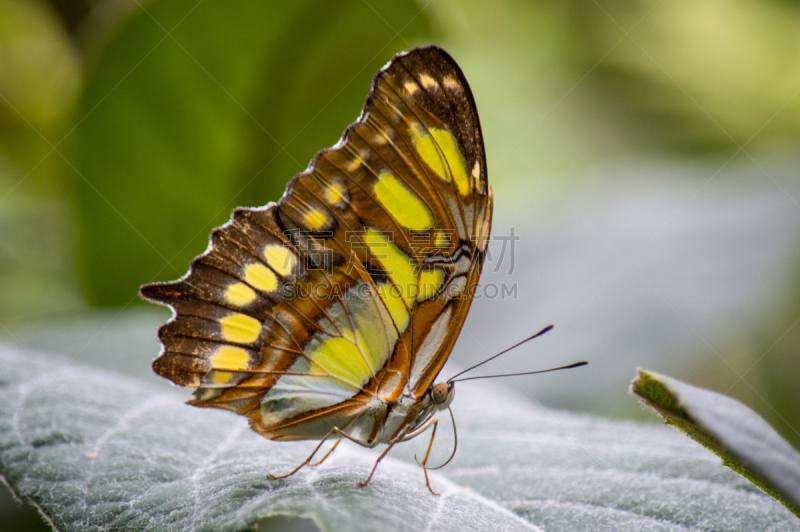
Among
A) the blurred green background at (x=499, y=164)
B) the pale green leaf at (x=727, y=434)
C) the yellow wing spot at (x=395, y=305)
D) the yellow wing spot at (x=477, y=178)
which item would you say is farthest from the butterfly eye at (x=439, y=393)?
the blurred green background at (x=499, y=164)

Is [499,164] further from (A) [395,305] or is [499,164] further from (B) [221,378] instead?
(B) [221,378]

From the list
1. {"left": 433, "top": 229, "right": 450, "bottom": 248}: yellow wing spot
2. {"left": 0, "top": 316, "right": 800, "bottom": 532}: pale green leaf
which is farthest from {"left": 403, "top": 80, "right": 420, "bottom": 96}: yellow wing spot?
{"left": 0, "top": 316, "right": 800, "bottom": 532}: pale green leaf

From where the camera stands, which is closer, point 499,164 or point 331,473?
point 331,473

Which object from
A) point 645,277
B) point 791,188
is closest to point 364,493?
point 645,277

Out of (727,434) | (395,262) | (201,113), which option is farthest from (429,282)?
(201,113)

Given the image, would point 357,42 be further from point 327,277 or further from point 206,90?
point 327,277
